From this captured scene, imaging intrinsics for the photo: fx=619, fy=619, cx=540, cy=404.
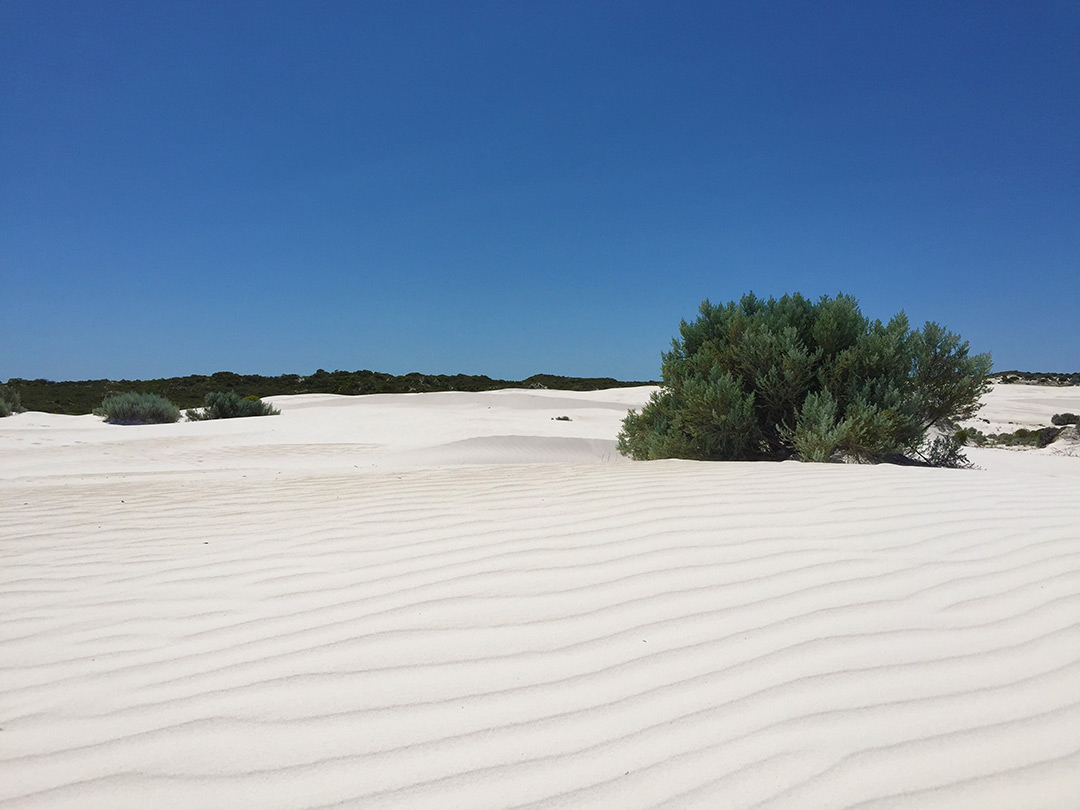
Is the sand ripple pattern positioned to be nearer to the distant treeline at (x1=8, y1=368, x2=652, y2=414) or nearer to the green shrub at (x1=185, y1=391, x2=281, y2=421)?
the green shrub at (x1=185, y1=391, x2=281, y2=421)

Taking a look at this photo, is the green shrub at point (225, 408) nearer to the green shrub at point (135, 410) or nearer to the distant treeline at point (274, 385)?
the green shrub at point (135, 410)

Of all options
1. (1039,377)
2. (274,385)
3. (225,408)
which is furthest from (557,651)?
(1039,377)

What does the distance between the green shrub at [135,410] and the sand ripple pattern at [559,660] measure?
499 inches

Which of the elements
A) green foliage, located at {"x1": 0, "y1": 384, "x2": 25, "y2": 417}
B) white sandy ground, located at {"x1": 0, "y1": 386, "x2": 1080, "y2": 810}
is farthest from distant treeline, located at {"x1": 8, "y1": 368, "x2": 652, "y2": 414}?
white sandy ground, located at {"x1": 0, "y1": 386, "x2": 1080, "y2": 810}

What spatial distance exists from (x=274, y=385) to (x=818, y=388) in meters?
32.4

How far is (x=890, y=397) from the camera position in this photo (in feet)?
22.4

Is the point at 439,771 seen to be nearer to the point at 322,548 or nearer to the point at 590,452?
the point at 322,548

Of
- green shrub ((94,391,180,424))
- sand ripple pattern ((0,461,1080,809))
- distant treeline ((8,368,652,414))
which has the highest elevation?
distant treeline ((8,368,652,414))

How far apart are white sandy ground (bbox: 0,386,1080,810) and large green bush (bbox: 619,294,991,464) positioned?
90.0 inches

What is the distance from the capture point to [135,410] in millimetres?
14836

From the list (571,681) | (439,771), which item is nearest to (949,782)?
(571,681)

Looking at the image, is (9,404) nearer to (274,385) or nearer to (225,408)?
(225,408)

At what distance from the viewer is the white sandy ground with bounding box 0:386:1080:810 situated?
5.67 ft

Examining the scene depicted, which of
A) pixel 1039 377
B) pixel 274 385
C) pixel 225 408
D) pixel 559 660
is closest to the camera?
pixel 559 660
